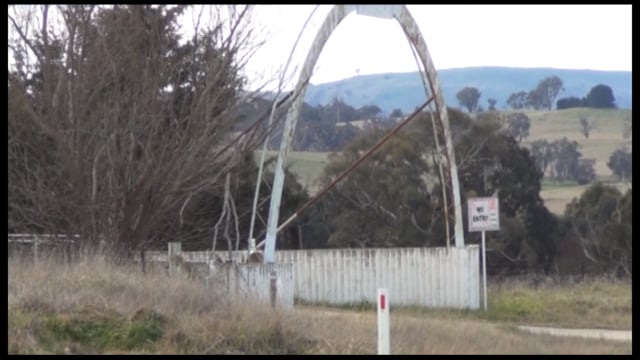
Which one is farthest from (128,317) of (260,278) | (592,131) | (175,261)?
(592,131)

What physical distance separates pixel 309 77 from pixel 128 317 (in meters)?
9.09

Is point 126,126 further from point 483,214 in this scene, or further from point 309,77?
point 483,214

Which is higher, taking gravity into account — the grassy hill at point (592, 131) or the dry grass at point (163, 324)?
the grassy hill at point (592, 131)

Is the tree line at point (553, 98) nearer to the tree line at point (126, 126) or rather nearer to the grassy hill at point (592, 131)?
the grassy hill at point (592, 131)

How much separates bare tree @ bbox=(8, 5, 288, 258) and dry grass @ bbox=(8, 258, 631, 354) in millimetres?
4077

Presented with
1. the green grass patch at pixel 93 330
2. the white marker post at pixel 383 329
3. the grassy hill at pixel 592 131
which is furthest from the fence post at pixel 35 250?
the grassy hill at pixel 592 131

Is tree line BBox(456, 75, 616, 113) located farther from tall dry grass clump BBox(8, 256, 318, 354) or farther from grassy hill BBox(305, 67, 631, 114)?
tall dry grass clump BBox(8, 256, 318, 354)

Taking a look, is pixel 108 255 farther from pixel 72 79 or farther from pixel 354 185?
pixel 354 185

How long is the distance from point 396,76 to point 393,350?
328ft

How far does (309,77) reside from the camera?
20547 mm

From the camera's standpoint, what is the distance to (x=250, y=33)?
65.8 ft

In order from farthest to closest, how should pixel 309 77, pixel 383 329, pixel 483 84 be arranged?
pixel 483 84 < pixel 309 77 < pixel 383 329

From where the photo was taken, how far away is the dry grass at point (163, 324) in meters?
11.7

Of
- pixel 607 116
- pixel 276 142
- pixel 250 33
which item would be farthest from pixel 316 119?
pixel 250 33
